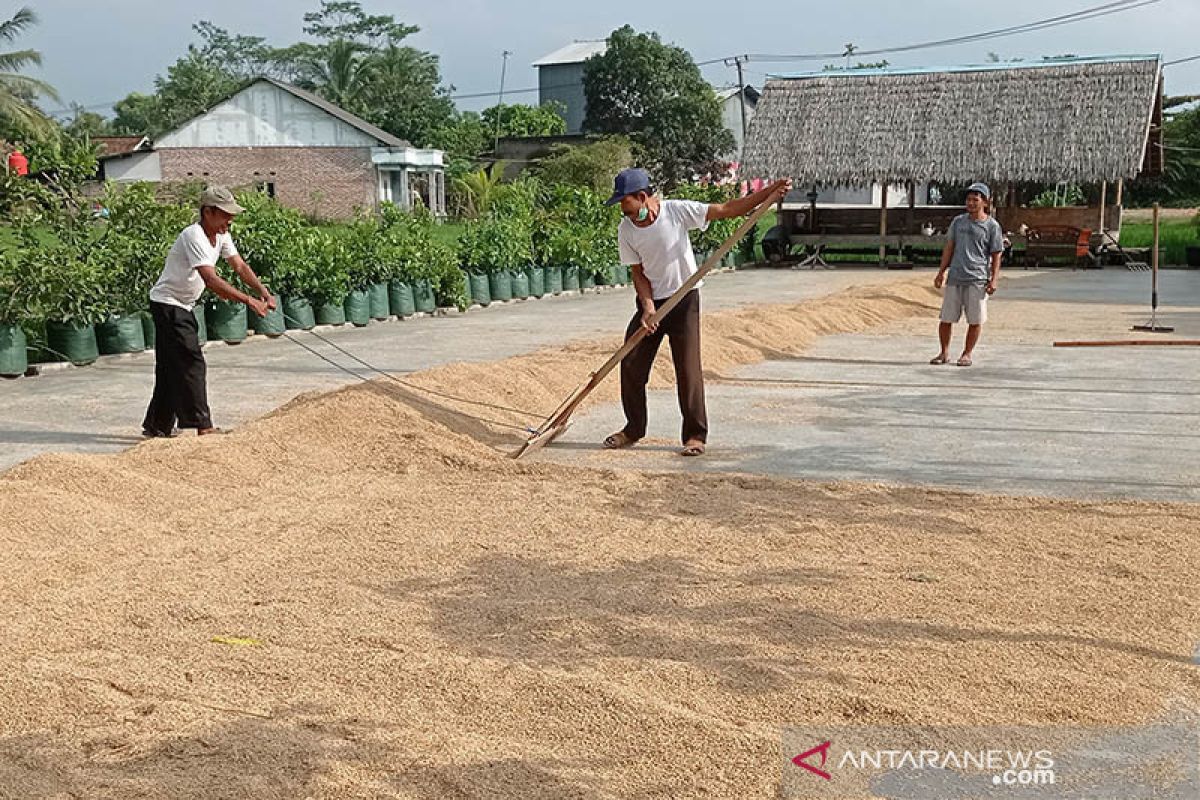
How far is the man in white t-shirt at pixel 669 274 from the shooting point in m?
8.02

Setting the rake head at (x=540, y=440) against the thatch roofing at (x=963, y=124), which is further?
the thatch roofing at (x=963, y=124)

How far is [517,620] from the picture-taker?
4965 millimetres

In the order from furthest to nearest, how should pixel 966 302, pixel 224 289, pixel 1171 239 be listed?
pixel 1171 239 → pixel 966 302 → pixel 224 289

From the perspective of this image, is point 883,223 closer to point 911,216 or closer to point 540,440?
point 911,216

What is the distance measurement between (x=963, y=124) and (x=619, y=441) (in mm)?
21399

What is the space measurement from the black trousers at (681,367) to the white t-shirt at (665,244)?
0.12 meters

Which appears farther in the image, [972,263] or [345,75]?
[345,75]

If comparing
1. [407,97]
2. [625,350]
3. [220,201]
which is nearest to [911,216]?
[625,350]

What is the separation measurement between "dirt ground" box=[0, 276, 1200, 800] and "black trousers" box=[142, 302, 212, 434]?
2.65 ft

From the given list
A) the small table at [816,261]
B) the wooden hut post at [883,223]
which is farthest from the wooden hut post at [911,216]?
the small table at [816,261]

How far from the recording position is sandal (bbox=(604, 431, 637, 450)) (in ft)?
27.8

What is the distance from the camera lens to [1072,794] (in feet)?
11.6

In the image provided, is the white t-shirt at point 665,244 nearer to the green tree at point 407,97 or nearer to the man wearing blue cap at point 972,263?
the man wearing blue cap at point 972,263

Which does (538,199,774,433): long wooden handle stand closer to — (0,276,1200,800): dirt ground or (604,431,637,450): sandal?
(604,431,637,450): sandal
